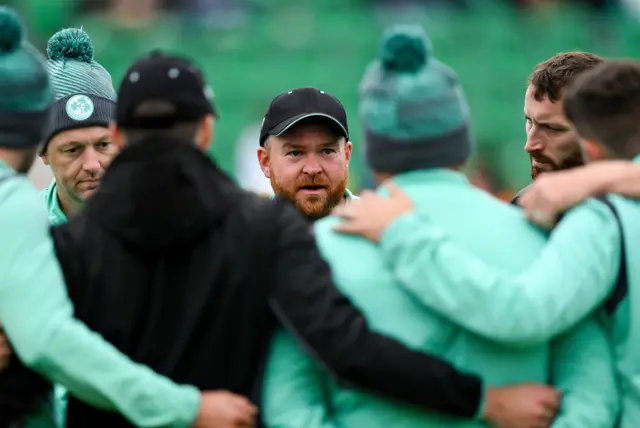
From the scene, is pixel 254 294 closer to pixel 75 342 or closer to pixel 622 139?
pixel 75 342

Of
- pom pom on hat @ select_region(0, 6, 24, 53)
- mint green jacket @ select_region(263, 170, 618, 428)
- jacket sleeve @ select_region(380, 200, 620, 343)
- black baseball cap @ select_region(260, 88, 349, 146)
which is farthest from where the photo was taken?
black baseball cap @ select_region(260, 88, 349, 146)

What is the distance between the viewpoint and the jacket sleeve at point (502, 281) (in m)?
2.49

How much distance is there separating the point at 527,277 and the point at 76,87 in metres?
2.53

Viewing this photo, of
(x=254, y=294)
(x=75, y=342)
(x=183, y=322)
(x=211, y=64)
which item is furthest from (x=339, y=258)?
(x=211, y=64)

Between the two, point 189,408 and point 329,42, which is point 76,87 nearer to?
point 189,408

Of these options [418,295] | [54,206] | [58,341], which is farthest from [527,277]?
[54,206]

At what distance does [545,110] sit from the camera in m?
3.55

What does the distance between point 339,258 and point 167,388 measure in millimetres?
486

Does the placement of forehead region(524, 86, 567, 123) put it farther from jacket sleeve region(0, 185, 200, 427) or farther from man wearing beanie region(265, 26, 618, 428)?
jacket sleeve region(0, 185, 200, 427)

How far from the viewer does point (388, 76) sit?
2693mm

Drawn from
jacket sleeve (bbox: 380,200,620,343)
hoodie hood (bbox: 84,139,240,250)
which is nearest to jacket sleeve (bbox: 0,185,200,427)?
hoodie hood (bbox: 84,139,240,250)

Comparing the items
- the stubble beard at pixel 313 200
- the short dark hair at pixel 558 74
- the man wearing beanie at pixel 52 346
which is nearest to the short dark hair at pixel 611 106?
the short dark hair at pixel 558 74

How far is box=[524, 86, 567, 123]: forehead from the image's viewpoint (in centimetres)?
350

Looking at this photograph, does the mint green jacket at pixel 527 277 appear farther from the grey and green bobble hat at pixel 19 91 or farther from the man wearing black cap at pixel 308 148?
the man wearing black cap at pixel 308 148
